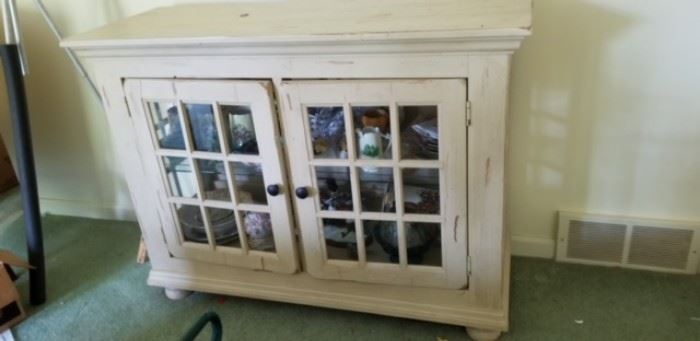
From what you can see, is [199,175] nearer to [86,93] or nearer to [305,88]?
[305,88]

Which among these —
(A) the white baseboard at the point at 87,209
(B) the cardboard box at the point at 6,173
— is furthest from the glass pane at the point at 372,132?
(B) the cardboard box at the point at 6,173

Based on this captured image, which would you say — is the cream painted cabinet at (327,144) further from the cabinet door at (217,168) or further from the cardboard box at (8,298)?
the cardboard box at (8,298)

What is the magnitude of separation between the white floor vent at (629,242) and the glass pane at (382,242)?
541 mm

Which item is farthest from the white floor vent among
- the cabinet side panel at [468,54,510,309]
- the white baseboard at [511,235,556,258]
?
the cabinet side panel at [468,54,510,309]

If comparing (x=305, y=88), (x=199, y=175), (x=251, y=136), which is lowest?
(x=199, y=175)

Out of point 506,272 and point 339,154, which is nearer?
point 339,154

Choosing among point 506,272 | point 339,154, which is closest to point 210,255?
point 339,154

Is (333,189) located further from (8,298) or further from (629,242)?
(8,298)

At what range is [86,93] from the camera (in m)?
1.90

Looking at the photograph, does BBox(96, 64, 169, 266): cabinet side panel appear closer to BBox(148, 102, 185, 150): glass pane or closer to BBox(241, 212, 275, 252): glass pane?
BBox(148, 102, 185, 150): glass pane

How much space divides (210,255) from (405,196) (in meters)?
0.58

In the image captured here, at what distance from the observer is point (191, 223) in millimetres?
1537

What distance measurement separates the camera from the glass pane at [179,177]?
1.44 meters

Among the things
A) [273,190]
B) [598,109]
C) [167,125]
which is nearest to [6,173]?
[167,125]
